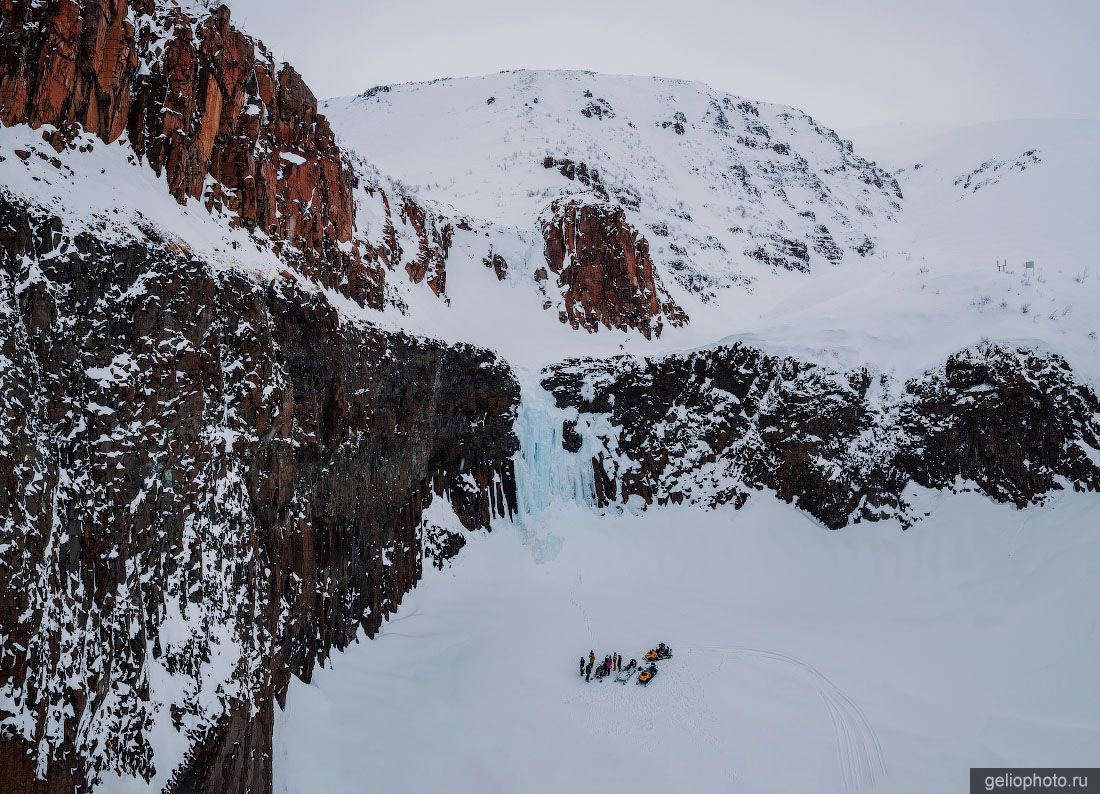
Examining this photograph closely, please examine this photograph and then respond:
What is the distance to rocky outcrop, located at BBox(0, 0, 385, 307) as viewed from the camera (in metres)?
13.3

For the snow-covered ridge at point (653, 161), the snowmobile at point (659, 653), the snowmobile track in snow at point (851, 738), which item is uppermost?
→ the snow-covered ridge at point (653, 161)

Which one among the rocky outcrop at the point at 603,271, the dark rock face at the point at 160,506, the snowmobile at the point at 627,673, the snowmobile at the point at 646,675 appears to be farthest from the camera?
the rocky outcrop at the point at 603,271

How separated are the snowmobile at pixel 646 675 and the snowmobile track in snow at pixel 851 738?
12.6ft

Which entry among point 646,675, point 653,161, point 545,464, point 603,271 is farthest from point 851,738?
point 653,161

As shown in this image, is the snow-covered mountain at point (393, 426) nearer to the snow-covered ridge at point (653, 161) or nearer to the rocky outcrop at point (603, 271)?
the rocky outcrop at point (603, 271)

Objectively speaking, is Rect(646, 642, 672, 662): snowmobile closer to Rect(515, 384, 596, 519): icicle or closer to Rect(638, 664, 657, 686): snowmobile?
Rect(638, 664, 657, 686): snowmobile

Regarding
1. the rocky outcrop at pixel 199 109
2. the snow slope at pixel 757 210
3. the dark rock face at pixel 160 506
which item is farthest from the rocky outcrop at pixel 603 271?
the dark rock face at pixel 160 506

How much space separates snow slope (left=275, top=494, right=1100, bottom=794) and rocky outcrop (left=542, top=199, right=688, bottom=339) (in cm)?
1317

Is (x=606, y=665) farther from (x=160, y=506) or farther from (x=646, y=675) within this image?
(x=160, y=506)

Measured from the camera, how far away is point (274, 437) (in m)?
15.1

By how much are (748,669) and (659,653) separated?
8.13 feet

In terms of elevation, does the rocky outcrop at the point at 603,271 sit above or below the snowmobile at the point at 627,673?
above

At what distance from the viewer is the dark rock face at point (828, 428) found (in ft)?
65.3

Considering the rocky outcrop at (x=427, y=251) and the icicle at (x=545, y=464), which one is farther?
the rocky outcrop at (x=427, y=251)
